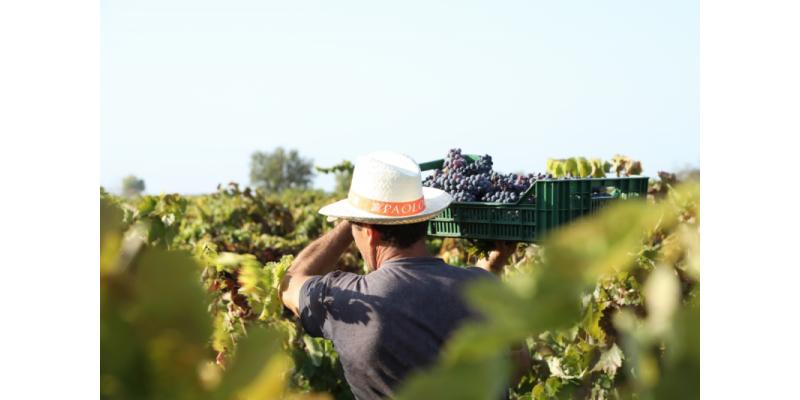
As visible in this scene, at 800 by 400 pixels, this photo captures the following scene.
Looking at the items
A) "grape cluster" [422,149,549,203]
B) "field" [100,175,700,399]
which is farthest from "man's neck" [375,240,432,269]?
"field" [100,175,700,399]

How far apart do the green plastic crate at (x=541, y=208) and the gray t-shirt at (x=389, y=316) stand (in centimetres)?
34

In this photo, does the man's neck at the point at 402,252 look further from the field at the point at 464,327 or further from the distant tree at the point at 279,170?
the distant tree at the point at 279,170

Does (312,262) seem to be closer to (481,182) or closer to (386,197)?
(386,197)

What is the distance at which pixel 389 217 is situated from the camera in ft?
8.11

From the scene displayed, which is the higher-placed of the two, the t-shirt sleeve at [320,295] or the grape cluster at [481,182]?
the grape cluster at [481,182]

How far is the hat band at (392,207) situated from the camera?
2.50 metres

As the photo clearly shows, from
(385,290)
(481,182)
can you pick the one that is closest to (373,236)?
(385,290)

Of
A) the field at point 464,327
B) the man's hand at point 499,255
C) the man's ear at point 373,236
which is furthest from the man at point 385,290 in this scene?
the field at point 464,327
